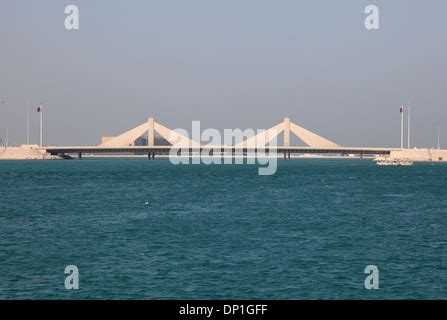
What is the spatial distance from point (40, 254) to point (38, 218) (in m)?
17.2

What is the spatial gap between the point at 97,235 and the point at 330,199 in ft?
111

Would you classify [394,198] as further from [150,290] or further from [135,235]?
[150,290]

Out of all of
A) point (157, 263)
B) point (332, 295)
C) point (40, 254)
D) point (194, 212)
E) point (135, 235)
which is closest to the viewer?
point (332, 295)

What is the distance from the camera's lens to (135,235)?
36.6m

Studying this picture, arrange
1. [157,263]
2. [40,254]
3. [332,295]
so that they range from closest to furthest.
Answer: [332,295]
[157,263]
[40,254]
